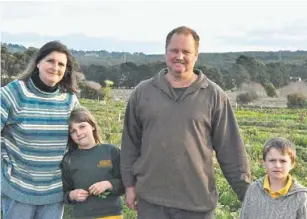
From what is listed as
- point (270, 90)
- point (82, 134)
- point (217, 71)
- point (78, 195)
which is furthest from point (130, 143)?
point (270, 90)

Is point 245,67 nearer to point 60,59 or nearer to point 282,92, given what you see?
point 282,92

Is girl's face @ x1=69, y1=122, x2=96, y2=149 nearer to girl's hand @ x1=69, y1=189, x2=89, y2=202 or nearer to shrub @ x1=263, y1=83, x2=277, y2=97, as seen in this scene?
girl's hand @ x1=69, y1=189, x2=89, y2=202

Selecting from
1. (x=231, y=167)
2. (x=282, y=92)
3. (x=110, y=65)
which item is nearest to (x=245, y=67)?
(x=282, y=92)

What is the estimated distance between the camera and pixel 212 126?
10.4 feet

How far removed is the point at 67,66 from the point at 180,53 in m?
0.78

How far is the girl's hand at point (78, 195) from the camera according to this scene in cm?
325

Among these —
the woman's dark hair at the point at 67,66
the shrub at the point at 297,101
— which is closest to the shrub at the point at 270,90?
the shrub at the point at 297,101

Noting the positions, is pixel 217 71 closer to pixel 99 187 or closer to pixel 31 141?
pixel 99 187

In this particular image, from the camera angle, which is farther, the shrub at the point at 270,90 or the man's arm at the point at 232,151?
the shrub at the point at 270,90

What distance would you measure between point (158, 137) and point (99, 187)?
516 mm

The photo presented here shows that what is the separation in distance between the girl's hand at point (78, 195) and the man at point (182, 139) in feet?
1.06

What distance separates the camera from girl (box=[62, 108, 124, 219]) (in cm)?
329

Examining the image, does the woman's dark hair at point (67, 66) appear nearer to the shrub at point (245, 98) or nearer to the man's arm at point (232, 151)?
the man's arm at point (232, 151)

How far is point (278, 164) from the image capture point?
297 cm
